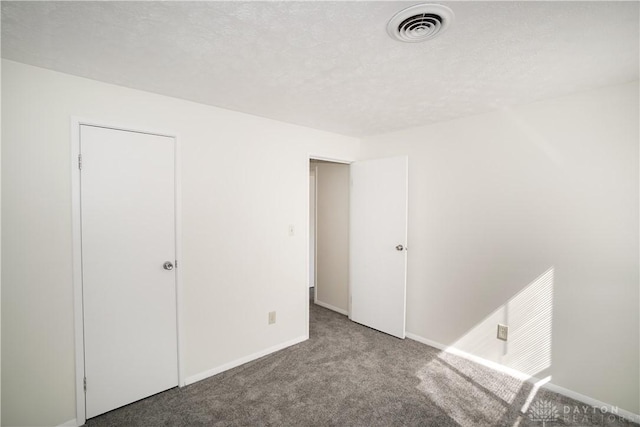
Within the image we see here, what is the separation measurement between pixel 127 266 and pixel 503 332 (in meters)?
3.11

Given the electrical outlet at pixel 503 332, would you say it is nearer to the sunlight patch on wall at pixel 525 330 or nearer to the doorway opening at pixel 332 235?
the sunlight patch on wall at pixel 525 330

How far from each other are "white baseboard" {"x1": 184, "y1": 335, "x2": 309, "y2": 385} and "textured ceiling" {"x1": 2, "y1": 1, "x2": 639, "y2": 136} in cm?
226

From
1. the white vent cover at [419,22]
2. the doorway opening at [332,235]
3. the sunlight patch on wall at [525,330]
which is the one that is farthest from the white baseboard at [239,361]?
the white vent cover at [419,22]

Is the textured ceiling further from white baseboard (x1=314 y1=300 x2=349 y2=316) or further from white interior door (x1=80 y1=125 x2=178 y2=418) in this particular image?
white baseboard (x1=314 y1=300 x2=349 y2=316)

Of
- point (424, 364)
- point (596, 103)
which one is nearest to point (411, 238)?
point (424, 364)

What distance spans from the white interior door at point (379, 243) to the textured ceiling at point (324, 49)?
3.67 ft

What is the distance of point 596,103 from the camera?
2162 mm

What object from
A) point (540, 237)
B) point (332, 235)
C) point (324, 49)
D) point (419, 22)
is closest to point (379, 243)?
point (332, 235)

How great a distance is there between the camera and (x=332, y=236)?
431cm

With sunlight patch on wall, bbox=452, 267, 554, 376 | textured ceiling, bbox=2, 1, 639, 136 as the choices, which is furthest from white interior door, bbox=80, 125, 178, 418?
sunlight patch on wall, bbox=452, 267, 554, 376

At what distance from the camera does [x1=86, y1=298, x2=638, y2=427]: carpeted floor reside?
6.68ft

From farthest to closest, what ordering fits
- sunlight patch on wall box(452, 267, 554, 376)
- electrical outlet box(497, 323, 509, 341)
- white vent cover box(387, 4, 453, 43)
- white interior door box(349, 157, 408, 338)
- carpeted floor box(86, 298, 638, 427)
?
white interior door box(349, 157, 408, 338)
electrical outlet box(497, 323, 509, 341)
sunlight patch on wall box(452, 267, 554, 376)
carpeted floor box(86, 298, 638, 427)
white vent cover box(387, 4, 453, 43)

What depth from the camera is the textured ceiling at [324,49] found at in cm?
131

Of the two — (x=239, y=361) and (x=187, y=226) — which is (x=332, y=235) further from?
(x=187, y=226)
